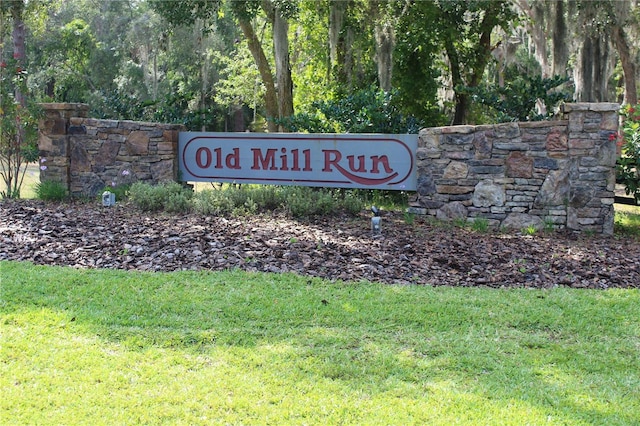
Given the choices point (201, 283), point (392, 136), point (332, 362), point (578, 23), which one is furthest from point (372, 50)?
point (332, 362)

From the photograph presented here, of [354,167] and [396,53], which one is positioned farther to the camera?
[396,53]

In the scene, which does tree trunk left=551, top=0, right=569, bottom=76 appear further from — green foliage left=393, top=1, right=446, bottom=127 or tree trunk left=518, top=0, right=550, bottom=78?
green foliage left=393, top=1, right=446, bottom=127

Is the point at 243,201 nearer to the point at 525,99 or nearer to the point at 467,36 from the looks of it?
the point at 525,99

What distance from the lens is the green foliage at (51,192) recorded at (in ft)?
28.6

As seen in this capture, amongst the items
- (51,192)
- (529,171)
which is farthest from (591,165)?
(51,192)

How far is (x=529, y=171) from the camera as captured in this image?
7223 mm

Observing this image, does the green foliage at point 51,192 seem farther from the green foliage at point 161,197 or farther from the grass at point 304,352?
the grass at point 304,352

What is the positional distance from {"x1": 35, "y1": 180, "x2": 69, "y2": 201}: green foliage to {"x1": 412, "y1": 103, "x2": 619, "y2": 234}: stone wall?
15.7 ft


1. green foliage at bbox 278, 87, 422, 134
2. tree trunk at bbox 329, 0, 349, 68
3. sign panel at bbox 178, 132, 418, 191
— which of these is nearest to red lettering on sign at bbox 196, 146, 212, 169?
sign panel at bbox 178, 132, 418, 191

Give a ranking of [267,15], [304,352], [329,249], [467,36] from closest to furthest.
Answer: [304,352], [329,249], [267,15], [467,36]

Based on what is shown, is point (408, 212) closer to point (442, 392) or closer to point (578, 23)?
point (442, 392)

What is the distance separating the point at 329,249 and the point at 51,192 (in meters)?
4.66

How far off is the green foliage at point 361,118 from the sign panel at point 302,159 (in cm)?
111

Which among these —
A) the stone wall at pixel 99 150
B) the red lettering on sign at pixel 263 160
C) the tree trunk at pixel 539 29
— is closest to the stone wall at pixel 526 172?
the red lettering on sign at pixel 263 160
